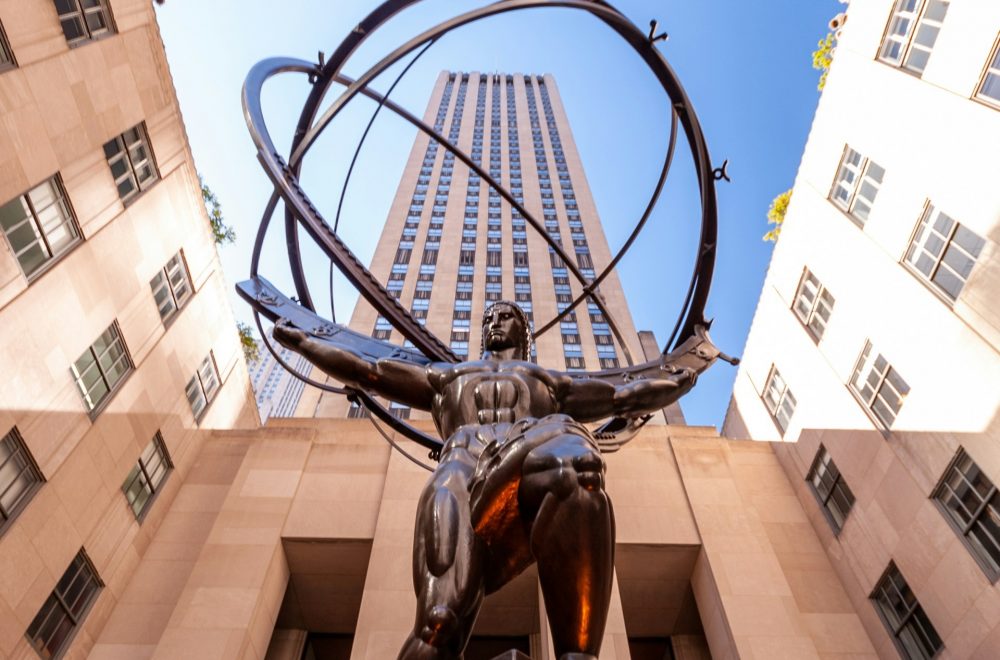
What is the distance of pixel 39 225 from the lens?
9.68 m

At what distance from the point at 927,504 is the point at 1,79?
1451 cm

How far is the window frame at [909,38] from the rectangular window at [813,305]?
13.8ft

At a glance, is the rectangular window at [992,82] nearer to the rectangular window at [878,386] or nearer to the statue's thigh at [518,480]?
the rectangular window at [878,386]

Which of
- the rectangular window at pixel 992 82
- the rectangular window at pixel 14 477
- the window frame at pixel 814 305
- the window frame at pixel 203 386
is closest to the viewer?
the rectangular window at pixel 14 477

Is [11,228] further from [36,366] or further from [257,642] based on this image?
[257,642]

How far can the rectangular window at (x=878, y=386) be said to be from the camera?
34.7 feet

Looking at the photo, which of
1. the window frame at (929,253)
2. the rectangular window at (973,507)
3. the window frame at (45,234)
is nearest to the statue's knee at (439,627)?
the rectangular window at (973,507)

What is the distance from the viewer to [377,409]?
267 inches

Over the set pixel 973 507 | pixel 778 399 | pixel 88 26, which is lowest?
pixel 778 399

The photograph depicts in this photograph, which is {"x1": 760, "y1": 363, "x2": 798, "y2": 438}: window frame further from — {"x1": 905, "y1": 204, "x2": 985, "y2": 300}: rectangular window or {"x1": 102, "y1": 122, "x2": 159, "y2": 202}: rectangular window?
{"x1": 102, "y1": 122, "x2": 159, "y2": 202}: rectangular window

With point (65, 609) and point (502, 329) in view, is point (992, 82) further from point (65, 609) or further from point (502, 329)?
point (65, 609)

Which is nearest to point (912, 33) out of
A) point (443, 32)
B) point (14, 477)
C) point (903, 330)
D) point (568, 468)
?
point (903, 330)

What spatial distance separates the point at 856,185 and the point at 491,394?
36.6 ft

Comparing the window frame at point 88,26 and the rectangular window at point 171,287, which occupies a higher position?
the window frame at point 88,26
